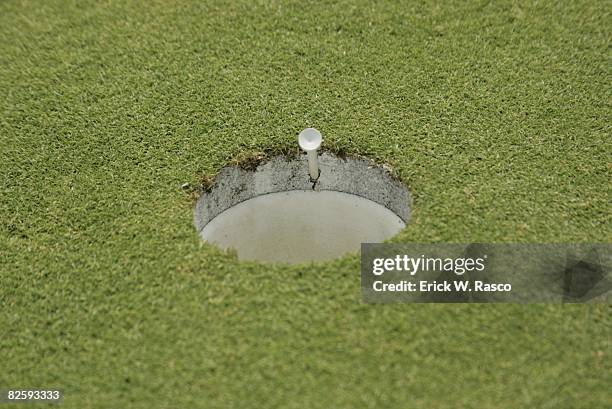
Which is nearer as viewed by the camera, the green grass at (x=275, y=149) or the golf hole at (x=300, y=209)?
the green grass at (x=275, y=149)

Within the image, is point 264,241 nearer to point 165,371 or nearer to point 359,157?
point 359,157

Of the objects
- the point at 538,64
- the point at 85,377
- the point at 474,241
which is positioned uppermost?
the point at 538,64

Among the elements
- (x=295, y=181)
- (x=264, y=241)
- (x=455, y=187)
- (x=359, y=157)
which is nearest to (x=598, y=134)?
(x=455, y=187)

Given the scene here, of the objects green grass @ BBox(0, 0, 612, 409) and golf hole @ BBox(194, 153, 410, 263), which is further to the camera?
golf hole @ BBox(194, 153, 410, 263)

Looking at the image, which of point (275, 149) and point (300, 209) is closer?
point (275, 149)
